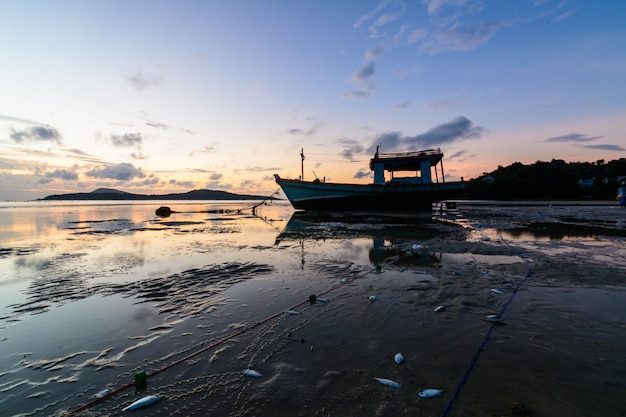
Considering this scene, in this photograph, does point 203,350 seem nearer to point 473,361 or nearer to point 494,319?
point 473,361

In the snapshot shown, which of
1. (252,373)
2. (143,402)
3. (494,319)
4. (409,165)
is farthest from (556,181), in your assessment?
(143,402)

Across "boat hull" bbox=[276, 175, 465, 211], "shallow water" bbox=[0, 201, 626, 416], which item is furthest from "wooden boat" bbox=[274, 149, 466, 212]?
"shallow water" bbox=[0, 201, 626, 416]

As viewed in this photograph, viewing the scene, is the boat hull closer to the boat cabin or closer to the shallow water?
the boat cabin

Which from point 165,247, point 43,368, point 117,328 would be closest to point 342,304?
point 117,328

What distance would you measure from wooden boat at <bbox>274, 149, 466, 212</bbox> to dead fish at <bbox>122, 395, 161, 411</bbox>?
29386 millimetres

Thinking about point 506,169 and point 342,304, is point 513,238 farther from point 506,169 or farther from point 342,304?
point 506,169

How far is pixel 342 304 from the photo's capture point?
17.2 ft

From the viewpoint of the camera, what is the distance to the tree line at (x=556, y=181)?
234 ft

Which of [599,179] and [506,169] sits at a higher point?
[506,169]

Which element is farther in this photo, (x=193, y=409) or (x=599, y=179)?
(x=599, y=179)

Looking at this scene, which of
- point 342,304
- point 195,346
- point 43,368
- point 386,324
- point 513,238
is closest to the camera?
point 43,368

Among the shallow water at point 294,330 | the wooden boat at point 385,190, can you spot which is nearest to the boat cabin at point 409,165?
the wooden boat at point 385,190

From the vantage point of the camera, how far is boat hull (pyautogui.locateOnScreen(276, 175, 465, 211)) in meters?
31.2

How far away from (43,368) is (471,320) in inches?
224
